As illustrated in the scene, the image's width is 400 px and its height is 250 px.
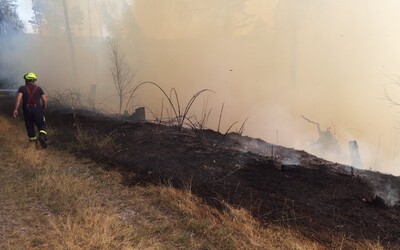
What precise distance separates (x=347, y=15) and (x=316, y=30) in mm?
1761

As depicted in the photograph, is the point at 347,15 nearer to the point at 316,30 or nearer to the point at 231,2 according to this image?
the point at 316,30

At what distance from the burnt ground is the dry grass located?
258mm

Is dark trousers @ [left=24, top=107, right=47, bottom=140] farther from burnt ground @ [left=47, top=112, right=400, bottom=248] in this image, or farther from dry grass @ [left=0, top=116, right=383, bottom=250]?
dry grass @ [left=0, top=116, right=383, bottom=250]

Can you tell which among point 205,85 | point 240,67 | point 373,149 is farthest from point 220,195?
point 240,67

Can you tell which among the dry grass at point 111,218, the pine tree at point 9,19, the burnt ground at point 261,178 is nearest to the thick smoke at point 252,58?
the pine tree at point 9,19

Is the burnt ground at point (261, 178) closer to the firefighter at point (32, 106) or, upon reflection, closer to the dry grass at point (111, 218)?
the dry grass at point (111, 218)

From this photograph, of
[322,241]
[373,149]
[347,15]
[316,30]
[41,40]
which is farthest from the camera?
[41,40]

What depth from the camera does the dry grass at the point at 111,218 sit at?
354 centimetres

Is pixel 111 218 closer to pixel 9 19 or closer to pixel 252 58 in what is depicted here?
pixel 252 58

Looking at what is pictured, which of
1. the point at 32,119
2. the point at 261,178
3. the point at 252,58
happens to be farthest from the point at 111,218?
the point at 252,58

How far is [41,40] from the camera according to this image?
815 inches

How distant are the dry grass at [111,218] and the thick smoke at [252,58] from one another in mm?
10742

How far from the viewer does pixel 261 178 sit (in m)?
5.32

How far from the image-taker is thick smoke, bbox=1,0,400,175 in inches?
666
